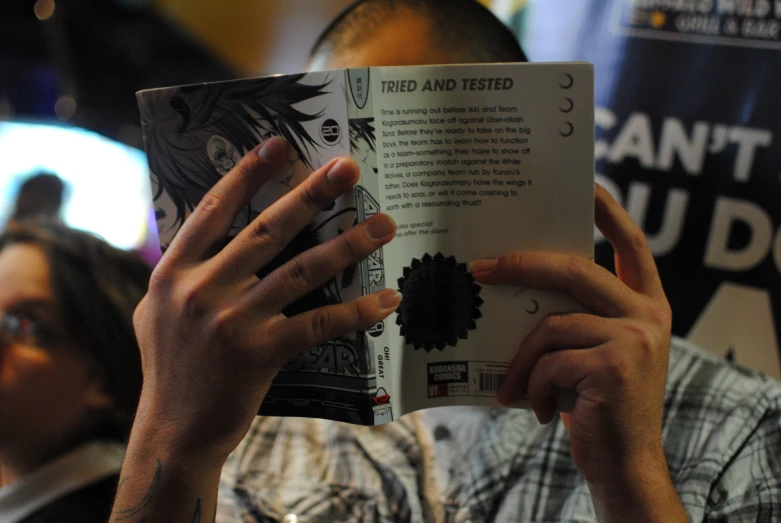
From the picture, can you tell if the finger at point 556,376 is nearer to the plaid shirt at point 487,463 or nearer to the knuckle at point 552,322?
the knuckle at point 552,322

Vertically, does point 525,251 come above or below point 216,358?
above

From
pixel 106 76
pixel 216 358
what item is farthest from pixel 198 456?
pixel 106 76

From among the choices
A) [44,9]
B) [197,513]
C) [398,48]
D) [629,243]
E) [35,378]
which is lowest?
[197,513]

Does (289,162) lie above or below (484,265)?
above

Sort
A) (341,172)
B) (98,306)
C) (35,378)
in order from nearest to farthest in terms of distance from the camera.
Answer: (341,172) < (35,378) < (98,306)

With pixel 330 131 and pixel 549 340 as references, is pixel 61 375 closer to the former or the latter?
pixel 330 131

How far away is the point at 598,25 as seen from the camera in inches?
49.8

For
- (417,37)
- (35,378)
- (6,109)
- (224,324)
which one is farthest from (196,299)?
(6,109)

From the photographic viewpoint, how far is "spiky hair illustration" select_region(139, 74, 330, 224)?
66 cm

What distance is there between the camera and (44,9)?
242 cm

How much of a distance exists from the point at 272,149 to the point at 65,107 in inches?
99.4

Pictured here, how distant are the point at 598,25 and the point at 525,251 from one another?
0.79 m

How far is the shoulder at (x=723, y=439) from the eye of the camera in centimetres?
85

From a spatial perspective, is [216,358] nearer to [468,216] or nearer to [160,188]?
[160,188]
